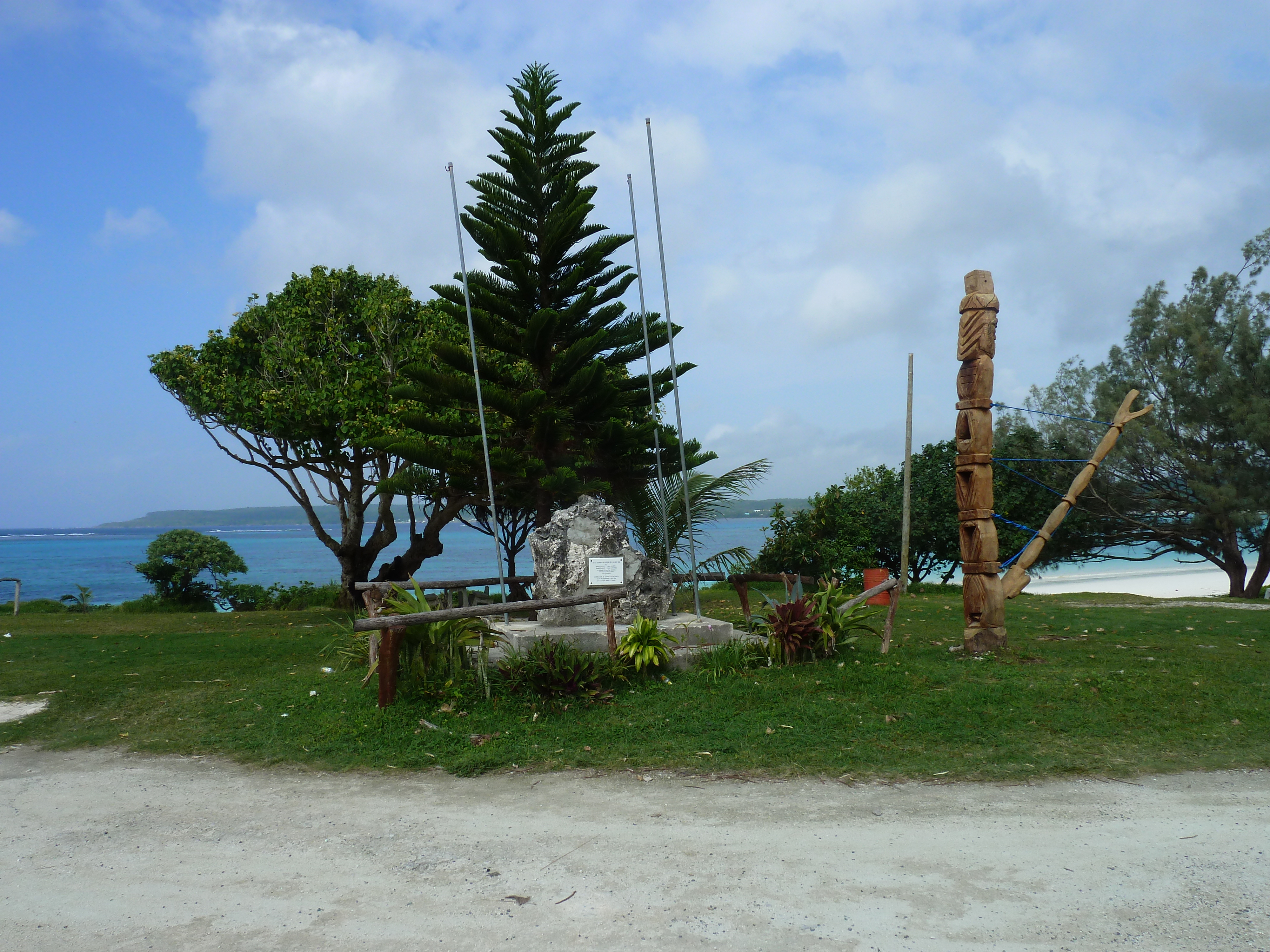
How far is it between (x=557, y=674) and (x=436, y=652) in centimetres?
85

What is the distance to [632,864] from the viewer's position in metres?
3.04

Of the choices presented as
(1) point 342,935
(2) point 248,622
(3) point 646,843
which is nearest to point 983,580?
(3) point 646,843

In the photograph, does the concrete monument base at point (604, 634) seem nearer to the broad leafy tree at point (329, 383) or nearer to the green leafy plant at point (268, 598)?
the broad leafy tree at point (329, 383)

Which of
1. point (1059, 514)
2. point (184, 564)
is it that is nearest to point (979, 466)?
point (1059, 514)

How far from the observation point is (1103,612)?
10102 millimetres

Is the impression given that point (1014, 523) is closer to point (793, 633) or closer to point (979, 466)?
point (979, 466)

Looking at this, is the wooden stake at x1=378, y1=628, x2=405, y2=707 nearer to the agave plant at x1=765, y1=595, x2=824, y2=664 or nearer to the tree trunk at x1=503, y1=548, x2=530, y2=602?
the tree trunk at x1=503, y1=548, x2=530, y2=602

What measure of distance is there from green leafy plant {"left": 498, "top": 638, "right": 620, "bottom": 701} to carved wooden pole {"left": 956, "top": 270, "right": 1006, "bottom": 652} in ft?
9.14

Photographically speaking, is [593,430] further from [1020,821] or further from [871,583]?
[1020,821]

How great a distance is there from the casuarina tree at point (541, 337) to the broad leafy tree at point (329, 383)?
75.9 inches

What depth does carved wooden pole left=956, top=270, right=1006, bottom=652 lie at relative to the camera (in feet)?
20.7

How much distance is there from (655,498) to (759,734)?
3885mm

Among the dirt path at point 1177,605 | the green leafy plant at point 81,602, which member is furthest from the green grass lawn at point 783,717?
the green leafy plant at point 81,602

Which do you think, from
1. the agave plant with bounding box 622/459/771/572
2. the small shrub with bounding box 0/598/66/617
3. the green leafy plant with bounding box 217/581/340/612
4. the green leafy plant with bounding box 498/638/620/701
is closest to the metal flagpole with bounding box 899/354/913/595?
the agave plant with bounding box 622/459/771/572
